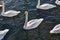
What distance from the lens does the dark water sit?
764cm

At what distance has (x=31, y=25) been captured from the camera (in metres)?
8.22

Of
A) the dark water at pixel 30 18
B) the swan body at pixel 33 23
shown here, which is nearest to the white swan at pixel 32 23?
the swan body at pixel 33 23

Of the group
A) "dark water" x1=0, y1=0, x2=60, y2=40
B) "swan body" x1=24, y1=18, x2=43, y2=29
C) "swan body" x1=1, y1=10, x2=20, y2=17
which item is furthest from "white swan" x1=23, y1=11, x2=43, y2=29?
"swan body" x1=1, y1=10, x2=20, y2=17

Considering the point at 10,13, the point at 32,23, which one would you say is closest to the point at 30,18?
the point at 32,23

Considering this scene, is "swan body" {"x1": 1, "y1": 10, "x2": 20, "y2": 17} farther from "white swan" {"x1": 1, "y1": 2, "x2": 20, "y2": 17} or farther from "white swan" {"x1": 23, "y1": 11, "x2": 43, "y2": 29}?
"white swan" {"x1": 23, "y1": 11, "x2": 43, "y2": 29}

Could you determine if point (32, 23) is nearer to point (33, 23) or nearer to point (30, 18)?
point (33, 23)

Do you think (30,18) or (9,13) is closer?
(30,18)

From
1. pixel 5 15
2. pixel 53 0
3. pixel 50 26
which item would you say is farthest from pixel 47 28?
pixel 53 0

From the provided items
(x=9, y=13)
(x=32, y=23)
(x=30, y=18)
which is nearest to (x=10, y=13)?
(x=9, y=13)

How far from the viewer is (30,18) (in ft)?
29.5

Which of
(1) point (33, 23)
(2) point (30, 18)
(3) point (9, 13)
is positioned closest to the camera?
(1) point (33, 23)

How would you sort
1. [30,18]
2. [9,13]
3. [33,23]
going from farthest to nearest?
[9,13] < [30,18] < [33,23]

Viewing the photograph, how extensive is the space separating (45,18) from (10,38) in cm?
203

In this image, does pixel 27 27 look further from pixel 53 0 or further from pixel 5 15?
pixel 53 0
